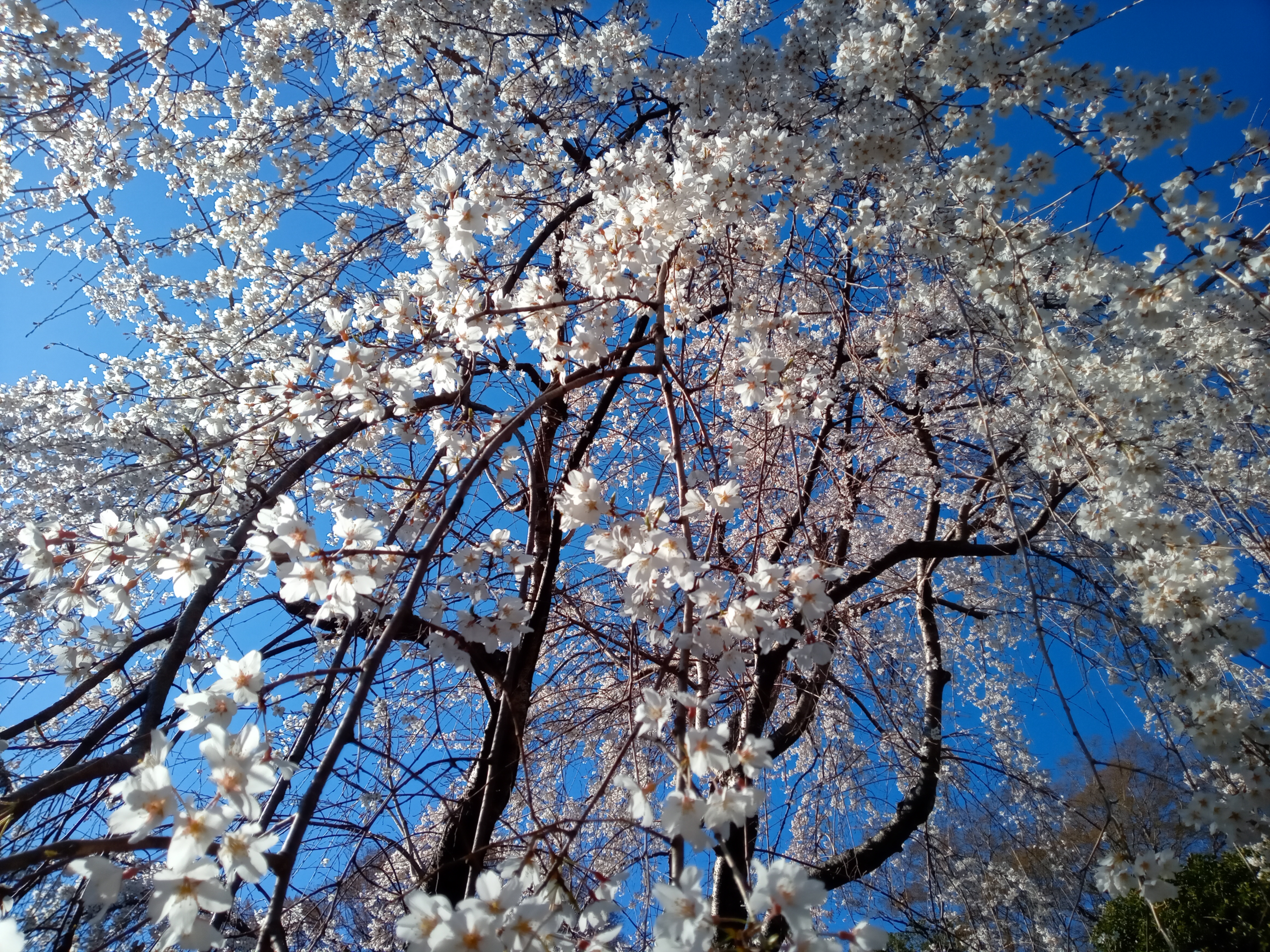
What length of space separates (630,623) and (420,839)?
7.89 ft

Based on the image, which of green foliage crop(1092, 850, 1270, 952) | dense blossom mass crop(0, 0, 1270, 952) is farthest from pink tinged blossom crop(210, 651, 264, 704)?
green foliage crop(1092, 850, 1270, 952)

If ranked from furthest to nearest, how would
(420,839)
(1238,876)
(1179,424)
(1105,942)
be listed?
(1105,942) → (1238,876) → (420,839) → (1179,424)

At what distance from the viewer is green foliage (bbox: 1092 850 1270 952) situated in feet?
13.3

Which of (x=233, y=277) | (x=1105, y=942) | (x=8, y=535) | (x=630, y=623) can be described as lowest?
(x=1105, y=942)

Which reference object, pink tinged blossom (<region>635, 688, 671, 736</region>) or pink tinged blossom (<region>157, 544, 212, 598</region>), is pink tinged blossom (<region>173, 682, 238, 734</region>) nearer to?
pink tinged blossom (<region>157, 544, 212, 598</region>)

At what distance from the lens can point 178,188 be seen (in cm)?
370

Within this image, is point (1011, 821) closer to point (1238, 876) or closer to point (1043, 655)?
point (1238, 876)

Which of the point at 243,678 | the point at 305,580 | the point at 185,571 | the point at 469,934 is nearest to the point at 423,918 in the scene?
the point at 469,934

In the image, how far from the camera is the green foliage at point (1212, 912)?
4.04m

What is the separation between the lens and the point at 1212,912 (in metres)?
4.41

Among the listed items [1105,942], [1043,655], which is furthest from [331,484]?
[1105,942]

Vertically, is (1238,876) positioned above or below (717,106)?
below

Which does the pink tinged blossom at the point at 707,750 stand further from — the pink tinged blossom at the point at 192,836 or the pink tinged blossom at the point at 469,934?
the pink tinged blossom at the point at 192,836

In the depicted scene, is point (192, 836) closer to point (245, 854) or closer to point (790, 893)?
point (245, 854)
